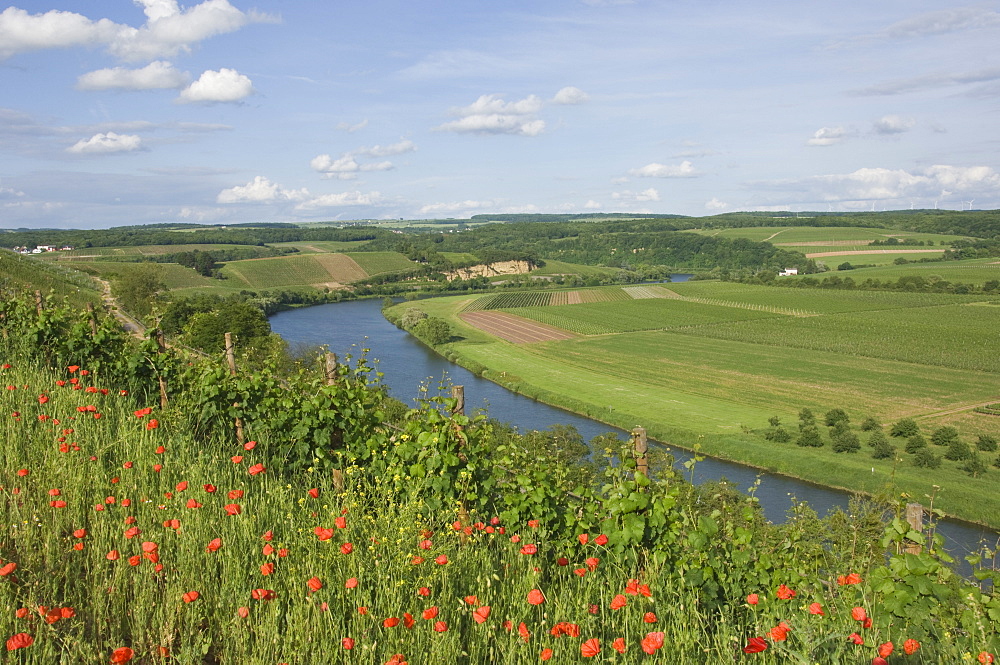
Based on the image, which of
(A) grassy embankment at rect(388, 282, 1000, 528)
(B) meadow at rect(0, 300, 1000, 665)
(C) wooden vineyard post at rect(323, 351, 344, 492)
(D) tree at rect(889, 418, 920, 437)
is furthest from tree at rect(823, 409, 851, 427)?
(C) wooden vineyard post at rect(323, 351, 344, 492)

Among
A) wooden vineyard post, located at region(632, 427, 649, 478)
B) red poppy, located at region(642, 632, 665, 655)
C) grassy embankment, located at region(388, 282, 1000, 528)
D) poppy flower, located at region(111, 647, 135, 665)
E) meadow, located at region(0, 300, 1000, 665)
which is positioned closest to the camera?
poppy flower, located at region(111, 647, 135, 665)

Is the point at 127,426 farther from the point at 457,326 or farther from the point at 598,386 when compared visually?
the point at 457,326

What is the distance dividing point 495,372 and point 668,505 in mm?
46883

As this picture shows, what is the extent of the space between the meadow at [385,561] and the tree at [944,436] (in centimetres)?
3553

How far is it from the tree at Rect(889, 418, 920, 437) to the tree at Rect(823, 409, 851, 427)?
2253 millimetres

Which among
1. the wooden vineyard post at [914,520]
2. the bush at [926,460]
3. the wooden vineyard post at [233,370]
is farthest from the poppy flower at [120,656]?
the bush at [926,460]

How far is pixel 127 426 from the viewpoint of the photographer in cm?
536

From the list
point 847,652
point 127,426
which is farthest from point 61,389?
point 847,652

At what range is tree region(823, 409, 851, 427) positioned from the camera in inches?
1442

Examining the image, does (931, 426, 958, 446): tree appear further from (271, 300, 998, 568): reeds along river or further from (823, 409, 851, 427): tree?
(271, 300, 998, 568): reeds along river

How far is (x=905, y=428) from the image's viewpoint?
35.4 meters

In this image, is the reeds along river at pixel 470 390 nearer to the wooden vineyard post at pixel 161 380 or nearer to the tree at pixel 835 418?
the wooden vineyard post at pixel 161 380

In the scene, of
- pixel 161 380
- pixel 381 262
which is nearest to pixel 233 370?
pixel 161 380

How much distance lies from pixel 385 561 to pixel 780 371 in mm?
53312
